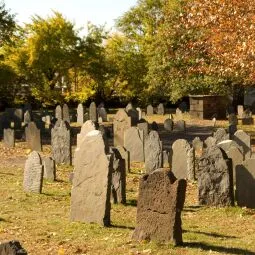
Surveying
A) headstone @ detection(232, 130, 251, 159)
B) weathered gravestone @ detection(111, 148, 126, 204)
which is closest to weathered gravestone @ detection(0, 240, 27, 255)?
weathered gravestone @ detection(111, 148, 126, 204)

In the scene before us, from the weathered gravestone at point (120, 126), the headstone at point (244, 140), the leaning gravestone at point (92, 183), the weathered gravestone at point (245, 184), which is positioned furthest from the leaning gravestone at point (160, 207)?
the weathered gravestone at point (120, 126)

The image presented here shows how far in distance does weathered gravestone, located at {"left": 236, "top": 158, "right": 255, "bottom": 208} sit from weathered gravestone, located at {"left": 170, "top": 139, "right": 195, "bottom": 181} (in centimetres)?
282

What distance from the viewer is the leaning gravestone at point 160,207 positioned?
801 centimetres

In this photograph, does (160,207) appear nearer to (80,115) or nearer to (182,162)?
(182,162)

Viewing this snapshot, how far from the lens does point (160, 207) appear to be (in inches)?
320

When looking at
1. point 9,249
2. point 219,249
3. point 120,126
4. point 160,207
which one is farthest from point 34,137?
point 9,249

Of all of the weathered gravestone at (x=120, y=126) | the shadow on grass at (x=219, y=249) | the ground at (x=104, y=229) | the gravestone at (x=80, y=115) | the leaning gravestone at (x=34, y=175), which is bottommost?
the shadow on grass at (x=219, y=249)

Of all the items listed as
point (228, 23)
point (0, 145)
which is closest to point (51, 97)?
point (0, 145)

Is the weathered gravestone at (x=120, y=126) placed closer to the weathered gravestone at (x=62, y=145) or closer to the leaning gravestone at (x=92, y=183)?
the weathered gravestone at (x=62, y=145)

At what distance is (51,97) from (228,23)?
Result: 23245 millimetres

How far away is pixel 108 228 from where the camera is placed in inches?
355

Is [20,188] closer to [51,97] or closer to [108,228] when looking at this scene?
[108,228]

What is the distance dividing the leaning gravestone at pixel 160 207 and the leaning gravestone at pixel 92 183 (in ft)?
3.06

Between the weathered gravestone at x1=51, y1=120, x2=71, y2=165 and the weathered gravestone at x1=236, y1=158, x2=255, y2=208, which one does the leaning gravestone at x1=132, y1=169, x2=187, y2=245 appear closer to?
the weathered gravestone at x1=236, y1=158, x2=255, y2=208
